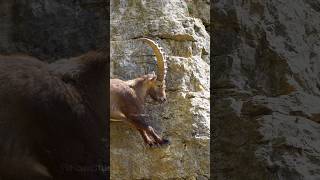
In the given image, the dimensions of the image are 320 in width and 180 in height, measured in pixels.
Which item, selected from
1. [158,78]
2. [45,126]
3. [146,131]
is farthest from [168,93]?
[45,126]

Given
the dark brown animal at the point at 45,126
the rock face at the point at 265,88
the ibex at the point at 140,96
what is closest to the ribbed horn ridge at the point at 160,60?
the ibex at the point at 140,96

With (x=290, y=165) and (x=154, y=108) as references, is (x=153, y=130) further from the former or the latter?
(x=290, y=165)

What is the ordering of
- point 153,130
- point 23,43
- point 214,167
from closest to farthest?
point 23,43 → point 153,130 → point 214,167

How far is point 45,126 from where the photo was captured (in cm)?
136

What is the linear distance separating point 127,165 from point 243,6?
110 centimetres

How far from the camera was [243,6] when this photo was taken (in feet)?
10.8

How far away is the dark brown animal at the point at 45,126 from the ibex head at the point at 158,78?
152 cm

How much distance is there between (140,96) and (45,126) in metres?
1.59

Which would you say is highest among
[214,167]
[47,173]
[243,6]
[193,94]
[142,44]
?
[243,6]

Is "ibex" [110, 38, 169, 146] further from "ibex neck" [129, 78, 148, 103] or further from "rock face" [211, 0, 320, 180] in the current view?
"rock face" [211, 0, 320, 180]

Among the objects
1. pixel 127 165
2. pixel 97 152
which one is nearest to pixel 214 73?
pixel 127 165

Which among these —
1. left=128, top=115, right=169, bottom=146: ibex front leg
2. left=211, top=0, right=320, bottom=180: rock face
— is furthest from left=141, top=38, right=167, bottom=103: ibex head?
left=211, top=0, right=320, bottom=180: rock face

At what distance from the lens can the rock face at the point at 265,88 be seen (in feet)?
10.5

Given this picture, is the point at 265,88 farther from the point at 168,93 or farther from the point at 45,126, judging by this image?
the point at 45,126
